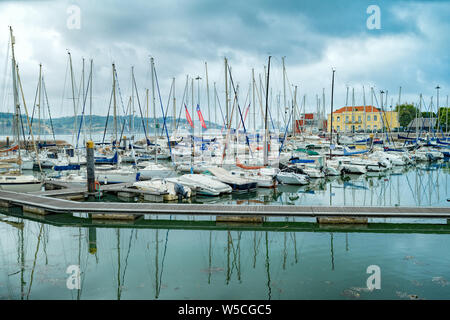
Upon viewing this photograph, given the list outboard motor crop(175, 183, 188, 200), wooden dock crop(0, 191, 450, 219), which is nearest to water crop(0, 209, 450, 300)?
wooden dock crop(0, 191, 450, 219)

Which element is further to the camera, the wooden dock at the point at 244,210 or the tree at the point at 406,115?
the tree at the point at 406,115

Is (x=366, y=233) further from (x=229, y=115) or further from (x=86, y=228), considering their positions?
(x=229, y=115)

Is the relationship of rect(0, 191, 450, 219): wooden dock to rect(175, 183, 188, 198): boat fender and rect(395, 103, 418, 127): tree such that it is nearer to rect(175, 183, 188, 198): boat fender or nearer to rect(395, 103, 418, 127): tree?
rect(175, 183, 188, 198): boat fender

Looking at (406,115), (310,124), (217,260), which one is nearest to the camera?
(217,260)
